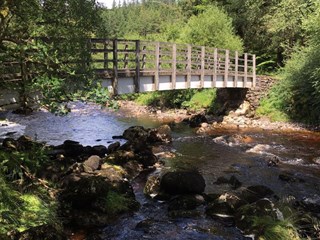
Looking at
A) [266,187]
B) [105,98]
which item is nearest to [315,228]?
[266,187]

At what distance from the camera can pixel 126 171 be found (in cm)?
1465

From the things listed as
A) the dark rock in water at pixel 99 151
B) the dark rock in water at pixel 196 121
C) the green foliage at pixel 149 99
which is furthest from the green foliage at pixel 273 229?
the green foliage at pixel 149 99

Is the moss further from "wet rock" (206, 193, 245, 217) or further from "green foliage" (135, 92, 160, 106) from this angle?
"green foliage" (135, 92, 160, 106)

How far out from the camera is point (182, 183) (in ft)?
39.6

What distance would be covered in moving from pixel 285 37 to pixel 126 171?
26137 mm

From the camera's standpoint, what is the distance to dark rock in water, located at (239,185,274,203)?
11.7 metres

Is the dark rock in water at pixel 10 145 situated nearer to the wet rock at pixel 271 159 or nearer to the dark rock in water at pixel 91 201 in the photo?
the dark rock in water at pixel 91 201

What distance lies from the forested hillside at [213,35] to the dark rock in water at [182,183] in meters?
4.39

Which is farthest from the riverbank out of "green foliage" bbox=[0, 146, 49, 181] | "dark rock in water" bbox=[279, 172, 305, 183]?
"green foliage" bbox=[0, 146, 49, 181]

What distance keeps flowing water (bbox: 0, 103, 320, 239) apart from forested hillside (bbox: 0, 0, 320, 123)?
375cm

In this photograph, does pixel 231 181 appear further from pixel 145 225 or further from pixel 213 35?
pixel 213 35

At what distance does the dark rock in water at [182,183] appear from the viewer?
39.6 feet

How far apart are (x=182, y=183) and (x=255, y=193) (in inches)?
97.2

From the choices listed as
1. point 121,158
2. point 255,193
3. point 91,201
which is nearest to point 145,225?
point 91,201
